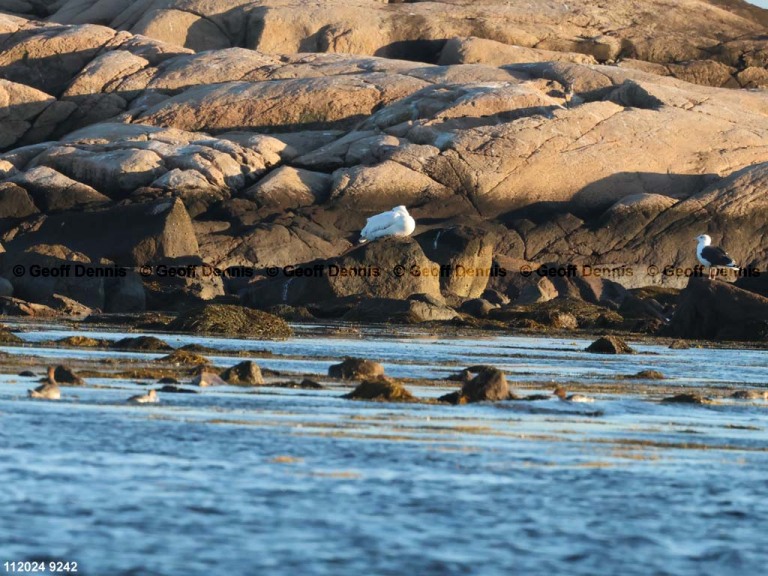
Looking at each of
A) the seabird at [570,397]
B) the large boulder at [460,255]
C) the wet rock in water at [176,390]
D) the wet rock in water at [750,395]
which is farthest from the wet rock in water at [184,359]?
the large boulder at [460,255]

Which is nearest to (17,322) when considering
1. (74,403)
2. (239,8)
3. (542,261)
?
(74,403)

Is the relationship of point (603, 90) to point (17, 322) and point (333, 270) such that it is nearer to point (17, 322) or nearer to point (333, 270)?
point (333, 270)

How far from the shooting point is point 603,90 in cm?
4612

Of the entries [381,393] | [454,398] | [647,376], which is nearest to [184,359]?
[381,393]

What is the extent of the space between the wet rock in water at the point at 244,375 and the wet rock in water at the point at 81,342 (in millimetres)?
4435

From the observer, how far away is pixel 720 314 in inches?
1054

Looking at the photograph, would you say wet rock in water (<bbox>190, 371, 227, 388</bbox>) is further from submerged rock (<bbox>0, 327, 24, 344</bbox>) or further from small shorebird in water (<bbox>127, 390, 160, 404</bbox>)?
submerged rock (<bbox>0, 327, 24, 344</bbox>)

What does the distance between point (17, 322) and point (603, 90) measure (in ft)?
85.9

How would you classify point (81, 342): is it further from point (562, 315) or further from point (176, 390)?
point (562, 315)

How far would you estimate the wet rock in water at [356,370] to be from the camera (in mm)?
15336

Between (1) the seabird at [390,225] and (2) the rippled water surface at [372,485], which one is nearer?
(2) the rippled water surface at [372,485]

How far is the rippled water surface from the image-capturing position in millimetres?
7254

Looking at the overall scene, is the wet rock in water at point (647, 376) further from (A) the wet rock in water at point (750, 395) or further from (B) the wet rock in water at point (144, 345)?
(B) the wet rock in water at point (144, 345)

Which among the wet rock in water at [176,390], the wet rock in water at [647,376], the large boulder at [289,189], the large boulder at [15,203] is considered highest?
the large boulder at [289,189]
